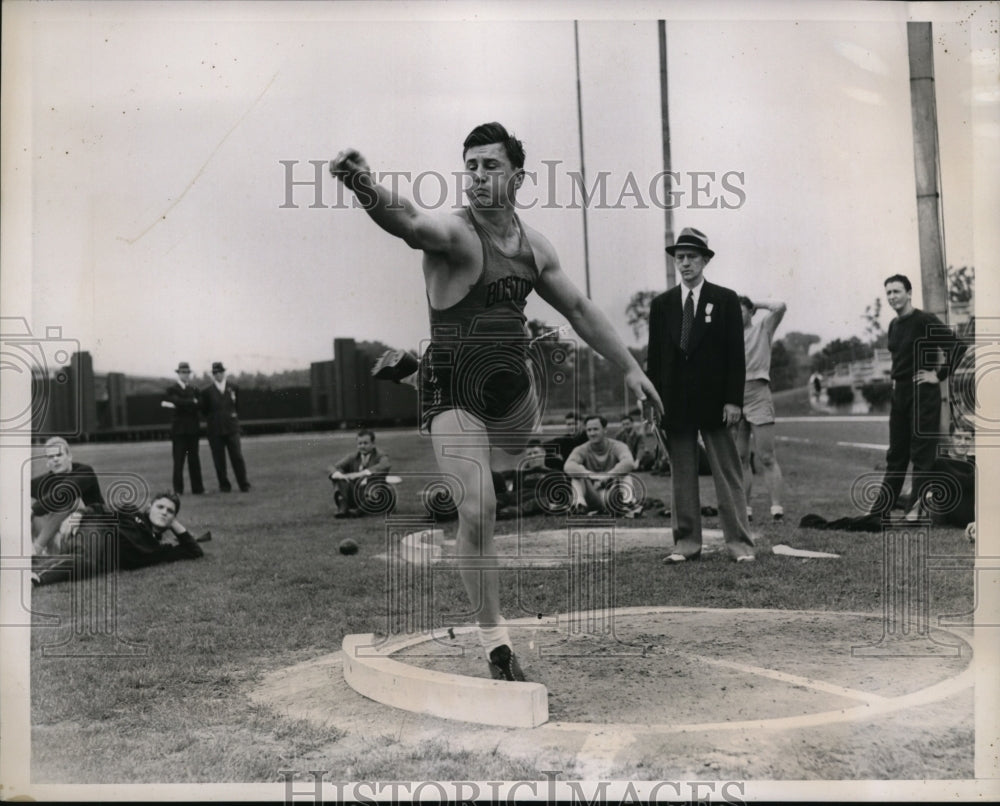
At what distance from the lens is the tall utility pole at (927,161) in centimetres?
386

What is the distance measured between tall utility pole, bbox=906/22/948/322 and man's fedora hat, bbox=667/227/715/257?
2.69ft

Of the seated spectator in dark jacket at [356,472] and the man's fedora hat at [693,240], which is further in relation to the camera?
the seated spectator in dark jacket at [356,472]

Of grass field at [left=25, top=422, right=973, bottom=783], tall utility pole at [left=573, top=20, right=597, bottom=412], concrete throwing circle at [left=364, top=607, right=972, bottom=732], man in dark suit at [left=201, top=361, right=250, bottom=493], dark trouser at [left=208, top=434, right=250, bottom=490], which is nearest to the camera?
concrete throwing circle at [left=364, top=607, right=972, bottom=732]

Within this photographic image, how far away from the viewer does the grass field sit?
3.45 meters

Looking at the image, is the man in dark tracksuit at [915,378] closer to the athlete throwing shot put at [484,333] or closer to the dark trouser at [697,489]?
the dark trouser at [697,489]

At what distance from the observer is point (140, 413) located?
13.2 feet

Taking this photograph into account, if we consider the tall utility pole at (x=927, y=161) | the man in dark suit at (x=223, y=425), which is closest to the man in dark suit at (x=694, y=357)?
the tall utility pole at (x=927, y=161)

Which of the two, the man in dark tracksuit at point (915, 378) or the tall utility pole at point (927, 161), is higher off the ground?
the tall utility pole at point (927, 161)

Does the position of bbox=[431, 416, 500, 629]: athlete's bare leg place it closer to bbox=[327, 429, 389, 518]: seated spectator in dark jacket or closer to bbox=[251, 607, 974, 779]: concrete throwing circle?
bbox=[251, 607, 974, 779]: concrete throwing circle

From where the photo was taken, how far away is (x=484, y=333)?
11.8 feet

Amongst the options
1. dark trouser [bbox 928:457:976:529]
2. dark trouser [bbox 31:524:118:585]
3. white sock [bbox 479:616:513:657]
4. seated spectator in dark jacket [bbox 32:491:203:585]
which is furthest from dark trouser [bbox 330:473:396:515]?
dark trouser [bbox 928:457:976:529]
